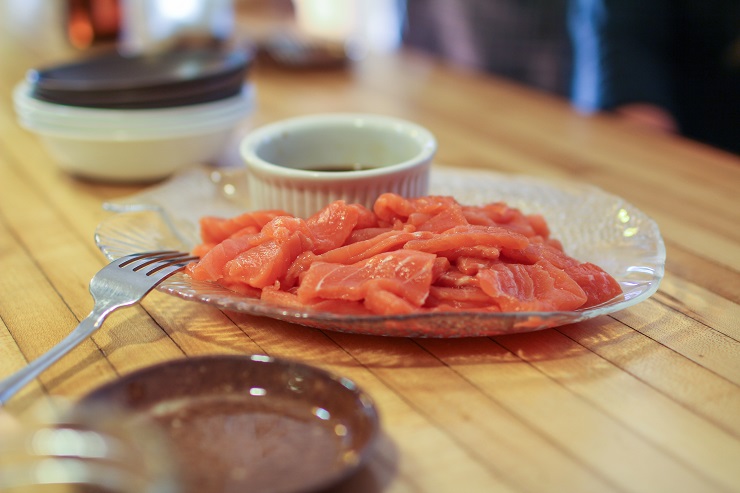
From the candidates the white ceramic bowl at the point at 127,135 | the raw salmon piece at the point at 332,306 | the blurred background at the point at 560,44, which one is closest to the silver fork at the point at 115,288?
the raw salmon piece at the point at 332,306

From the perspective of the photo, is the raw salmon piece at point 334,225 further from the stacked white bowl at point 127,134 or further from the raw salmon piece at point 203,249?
the stacked white bowl at point 127,134

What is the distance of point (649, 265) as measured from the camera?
1.38 m

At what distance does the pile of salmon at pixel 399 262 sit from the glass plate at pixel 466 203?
0.03 meters

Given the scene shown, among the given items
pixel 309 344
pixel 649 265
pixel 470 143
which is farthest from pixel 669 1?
pixel 309 344

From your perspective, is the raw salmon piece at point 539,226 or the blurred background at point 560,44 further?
the blurred background at point 560,44

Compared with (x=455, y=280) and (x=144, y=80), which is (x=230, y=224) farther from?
(x=144, y=80)

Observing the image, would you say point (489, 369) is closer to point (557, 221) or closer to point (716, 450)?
point (716, 450)

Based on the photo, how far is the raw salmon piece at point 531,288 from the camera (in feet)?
3.82

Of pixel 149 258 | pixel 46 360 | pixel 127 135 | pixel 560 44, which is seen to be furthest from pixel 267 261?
pixel 560 44

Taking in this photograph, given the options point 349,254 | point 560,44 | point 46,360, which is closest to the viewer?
point 46,360

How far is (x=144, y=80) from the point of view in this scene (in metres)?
2.06

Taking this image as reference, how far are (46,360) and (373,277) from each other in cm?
46

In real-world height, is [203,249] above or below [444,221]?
below

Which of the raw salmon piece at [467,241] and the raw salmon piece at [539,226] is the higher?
the raw salmon piece at [467,241]
